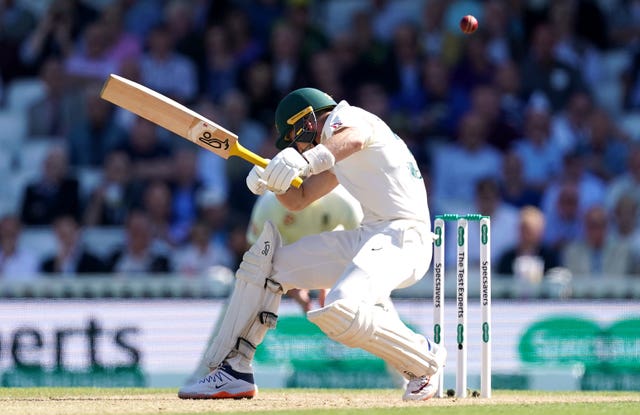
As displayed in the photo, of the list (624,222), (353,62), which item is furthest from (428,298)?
(353,62)

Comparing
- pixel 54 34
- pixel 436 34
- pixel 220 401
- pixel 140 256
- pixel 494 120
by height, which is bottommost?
pixel 220 401

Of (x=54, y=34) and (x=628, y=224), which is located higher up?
(x=54, y=34)

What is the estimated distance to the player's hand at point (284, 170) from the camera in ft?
20.4

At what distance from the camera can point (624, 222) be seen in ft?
35.8

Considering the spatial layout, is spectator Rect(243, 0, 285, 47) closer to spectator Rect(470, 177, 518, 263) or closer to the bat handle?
spectator Rect(470, 177, 518, 263)

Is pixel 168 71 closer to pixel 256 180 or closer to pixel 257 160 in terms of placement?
pixel 257 160

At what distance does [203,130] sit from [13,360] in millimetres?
3437

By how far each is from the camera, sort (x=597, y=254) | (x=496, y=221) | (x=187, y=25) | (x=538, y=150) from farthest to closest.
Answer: (x=187, y=25) < (x=538, y=150) < (x=496, y=221) < (x=597, y=254)

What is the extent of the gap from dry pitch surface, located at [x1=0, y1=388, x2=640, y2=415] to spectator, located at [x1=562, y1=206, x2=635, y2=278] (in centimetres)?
268

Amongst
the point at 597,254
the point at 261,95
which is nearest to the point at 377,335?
the point at 597,254

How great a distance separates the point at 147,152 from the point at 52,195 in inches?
39.1

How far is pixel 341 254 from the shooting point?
271 inches

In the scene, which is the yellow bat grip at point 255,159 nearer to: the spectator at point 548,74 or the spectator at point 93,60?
the spectator at point 548,74

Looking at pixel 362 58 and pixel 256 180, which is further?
pixel 362 58
